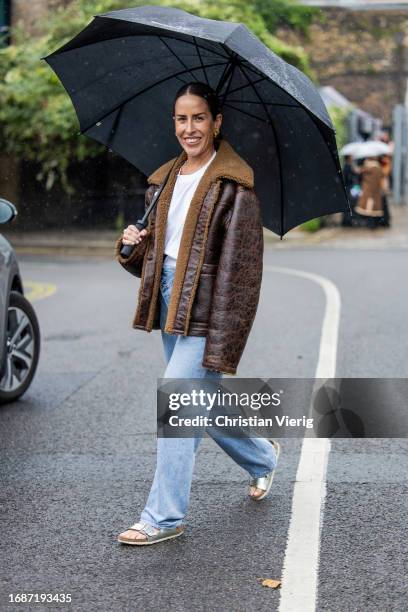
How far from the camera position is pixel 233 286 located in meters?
4.36

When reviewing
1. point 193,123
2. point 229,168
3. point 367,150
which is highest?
point 193,123

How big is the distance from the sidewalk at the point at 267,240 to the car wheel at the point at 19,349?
14.9 m

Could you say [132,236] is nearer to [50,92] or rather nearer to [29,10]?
[50,92]

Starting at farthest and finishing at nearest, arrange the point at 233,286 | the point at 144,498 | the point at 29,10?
the point at 29,10
the point at 144,498
the point at 233,286

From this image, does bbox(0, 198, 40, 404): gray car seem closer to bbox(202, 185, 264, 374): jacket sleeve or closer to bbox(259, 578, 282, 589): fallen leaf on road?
bbox(202, 185, 264, 374): jacket sleeve

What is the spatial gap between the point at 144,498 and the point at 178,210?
4.65ft

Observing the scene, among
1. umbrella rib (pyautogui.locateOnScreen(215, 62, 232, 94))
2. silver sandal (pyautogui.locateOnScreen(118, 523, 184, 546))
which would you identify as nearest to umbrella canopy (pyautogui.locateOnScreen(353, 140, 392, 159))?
umbrella rib (pyautogui.locateOnScreen(215, 62, 232, 94))

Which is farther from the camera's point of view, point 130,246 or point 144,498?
point 144,498

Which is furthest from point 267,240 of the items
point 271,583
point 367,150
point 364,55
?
point 364,55

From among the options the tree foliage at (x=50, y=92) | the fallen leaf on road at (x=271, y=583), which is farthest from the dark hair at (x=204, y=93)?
the tree foliage at (x=50, y=92)

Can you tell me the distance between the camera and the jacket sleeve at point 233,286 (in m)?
4.34

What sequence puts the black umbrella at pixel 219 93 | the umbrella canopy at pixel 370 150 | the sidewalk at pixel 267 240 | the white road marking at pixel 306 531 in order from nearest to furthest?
the white road marking at pixel 306 531 → the black umbrella at pixel 219 93 → the sidewalk at pixel 267 240 → the umbrella canopy at pixel 370 150

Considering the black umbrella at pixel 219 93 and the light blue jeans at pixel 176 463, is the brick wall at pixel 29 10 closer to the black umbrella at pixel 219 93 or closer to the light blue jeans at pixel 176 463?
the black umbrella at pixel 219 93

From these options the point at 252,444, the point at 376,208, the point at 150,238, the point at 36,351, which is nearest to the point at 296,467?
the point at 252,444
